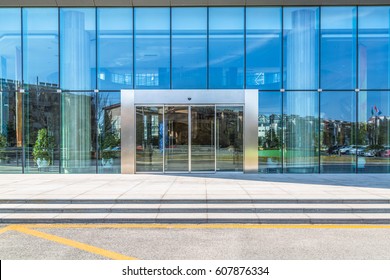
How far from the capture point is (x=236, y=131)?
15.3 m

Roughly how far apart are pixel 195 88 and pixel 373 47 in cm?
860

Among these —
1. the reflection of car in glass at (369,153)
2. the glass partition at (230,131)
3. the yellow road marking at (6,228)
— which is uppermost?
the glass partition at (230,131)

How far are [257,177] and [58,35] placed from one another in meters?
11.3

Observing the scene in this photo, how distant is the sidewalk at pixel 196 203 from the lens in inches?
312

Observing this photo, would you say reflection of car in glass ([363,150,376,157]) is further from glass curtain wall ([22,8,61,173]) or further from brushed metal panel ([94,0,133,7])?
glass curtain wall ([22,8,61,173])

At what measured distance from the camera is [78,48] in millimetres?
15812

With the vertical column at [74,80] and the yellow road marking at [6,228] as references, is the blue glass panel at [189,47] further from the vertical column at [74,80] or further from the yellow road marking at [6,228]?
the yellow road marking at [6,228]

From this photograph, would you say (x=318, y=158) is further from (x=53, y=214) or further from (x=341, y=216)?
(x=53, y=214)

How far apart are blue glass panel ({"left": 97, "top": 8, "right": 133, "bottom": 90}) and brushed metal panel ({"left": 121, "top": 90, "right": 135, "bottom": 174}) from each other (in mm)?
1289

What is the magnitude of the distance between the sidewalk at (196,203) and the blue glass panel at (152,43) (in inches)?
244

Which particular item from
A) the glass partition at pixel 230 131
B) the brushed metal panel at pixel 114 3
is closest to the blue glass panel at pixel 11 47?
the brushed metal panel at pixel 114 3

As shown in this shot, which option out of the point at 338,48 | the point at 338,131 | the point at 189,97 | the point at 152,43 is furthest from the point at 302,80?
the point at 152,43

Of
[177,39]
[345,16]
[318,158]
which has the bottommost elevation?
[318,158]

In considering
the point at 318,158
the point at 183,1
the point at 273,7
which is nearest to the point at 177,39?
the point at 183,1
